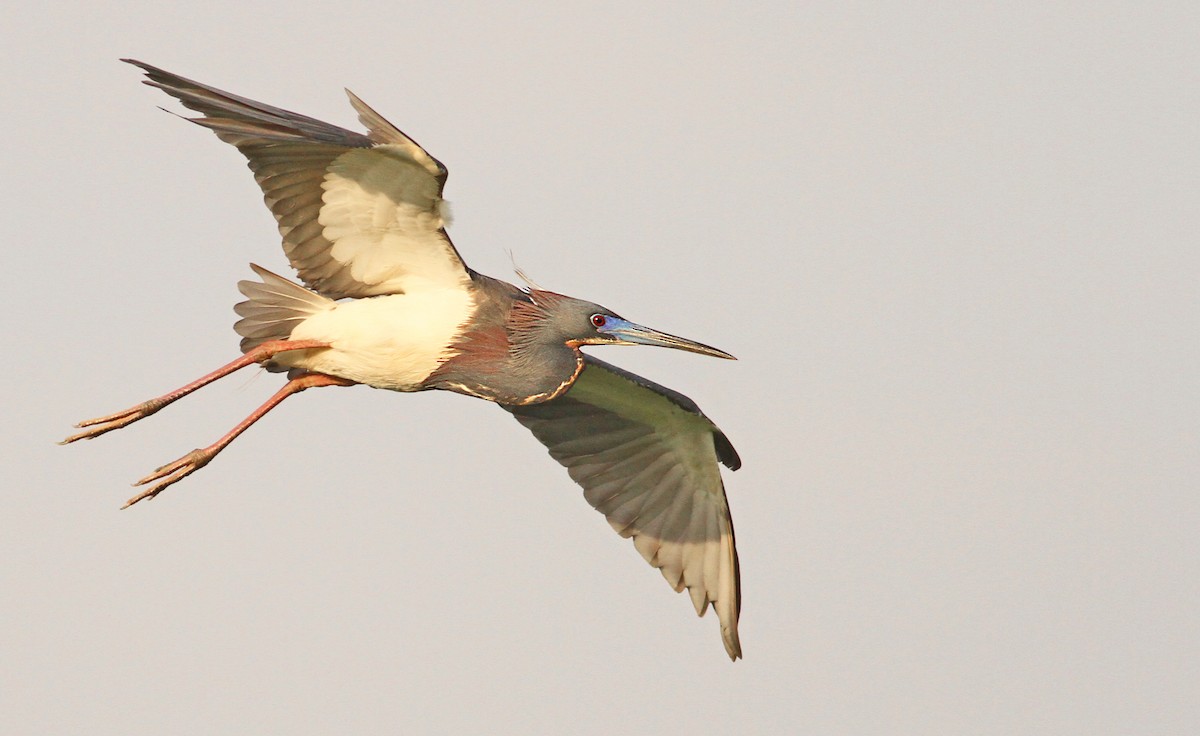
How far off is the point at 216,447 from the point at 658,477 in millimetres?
4017

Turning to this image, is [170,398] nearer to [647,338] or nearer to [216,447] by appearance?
[216,447]

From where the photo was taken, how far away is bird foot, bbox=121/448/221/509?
448 inches

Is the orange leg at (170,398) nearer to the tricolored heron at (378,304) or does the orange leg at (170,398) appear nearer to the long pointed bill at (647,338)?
the tricolored heron at (378,304)

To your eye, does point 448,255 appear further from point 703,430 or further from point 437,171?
point 703,430

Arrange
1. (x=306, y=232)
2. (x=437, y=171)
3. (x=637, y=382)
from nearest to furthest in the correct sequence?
Result: (x=437, y=171) → (x=306, y=232) → (x=637, y=382)

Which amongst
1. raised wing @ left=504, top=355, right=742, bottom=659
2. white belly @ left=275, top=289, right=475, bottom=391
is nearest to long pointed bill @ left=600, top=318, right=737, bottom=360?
white belly @ left=275, top=289, right=475, bottom=391

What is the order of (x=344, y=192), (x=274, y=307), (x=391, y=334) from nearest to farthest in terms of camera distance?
(x=344, y=192)
(x=391, y=334)
(x=274, y=307)

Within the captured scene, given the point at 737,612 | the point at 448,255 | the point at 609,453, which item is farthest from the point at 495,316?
the point at 737,612

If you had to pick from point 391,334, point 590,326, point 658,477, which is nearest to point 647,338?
point 590,326

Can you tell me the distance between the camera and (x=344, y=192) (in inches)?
431

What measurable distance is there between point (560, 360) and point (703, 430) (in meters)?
2.63

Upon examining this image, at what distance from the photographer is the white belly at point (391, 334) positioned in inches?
441

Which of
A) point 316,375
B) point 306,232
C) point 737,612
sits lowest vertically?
point 737,612

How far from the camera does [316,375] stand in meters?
11.7
